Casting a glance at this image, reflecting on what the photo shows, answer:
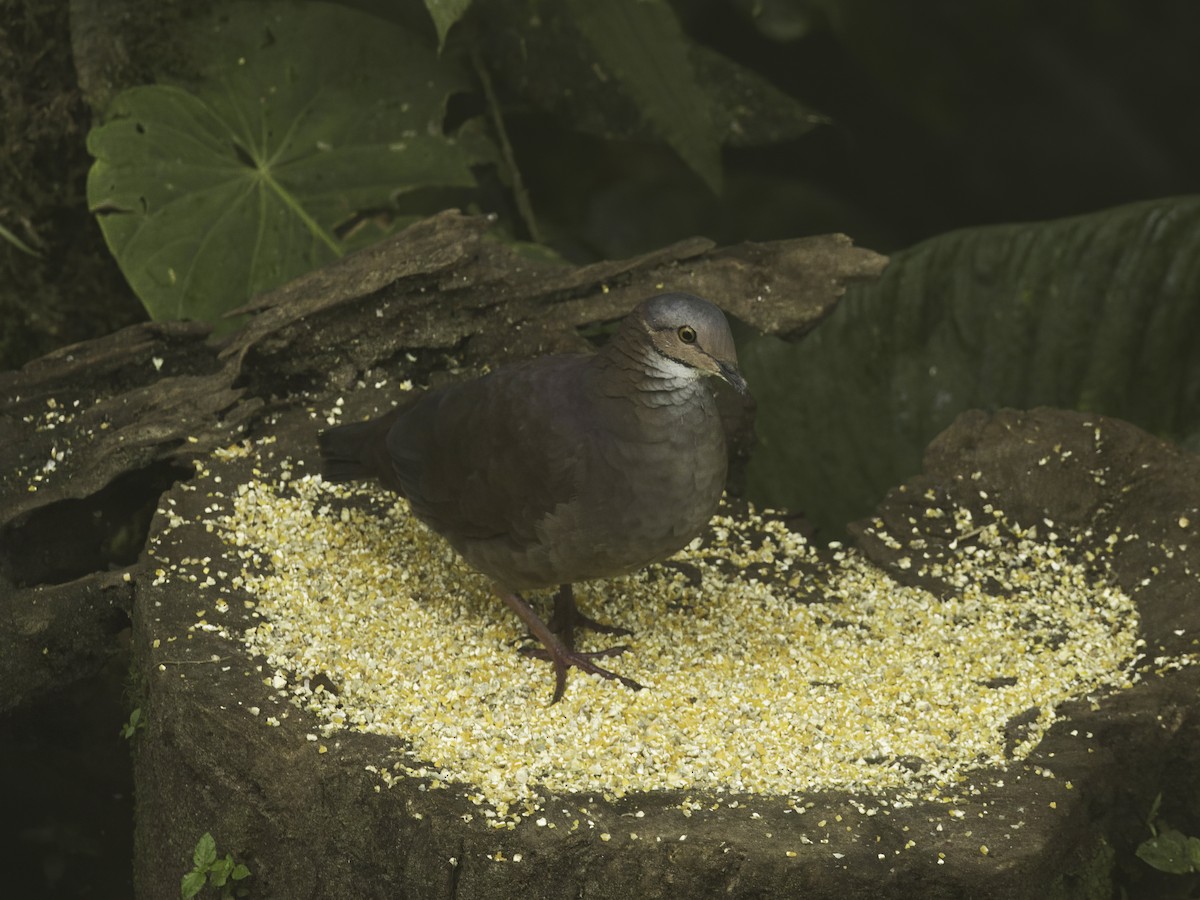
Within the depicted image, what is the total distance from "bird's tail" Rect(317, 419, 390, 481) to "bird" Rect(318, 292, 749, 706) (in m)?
0.13

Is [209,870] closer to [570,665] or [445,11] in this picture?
[570,665]

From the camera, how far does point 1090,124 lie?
4.31m

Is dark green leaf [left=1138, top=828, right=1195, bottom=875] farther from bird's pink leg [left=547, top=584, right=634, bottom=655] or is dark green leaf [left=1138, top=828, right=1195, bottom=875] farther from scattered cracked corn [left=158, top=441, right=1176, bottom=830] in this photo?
bird's pink leg [left=547, top=584, right=634, bottom=655]

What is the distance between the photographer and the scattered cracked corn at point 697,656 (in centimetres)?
232

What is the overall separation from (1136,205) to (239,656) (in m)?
2.52

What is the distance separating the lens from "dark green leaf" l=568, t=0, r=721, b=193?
3.49m

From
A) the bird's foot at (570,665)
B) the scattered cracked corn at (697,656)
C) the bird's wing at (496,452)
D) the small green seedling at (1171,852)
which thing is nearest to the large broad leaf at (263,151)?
the scattered cracked corn at (697,656)

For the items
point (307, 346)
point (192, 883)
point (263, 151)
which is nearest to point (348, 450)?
point (307, 346)

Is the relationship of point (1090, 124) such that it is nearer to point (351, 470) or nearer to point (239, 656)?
point (351, 470)

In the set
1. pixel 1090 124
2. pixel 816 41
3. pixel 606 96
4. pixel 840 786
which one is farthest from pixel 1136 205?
pixel 840 786

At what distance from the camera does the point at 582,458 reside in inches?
96.0

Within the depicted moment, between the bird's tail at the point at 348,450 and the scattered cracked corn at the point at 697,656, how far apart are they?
135mm

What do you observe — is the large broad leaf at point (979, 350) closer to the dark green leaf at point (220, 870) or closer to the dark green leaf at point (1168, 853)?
the dark green leaf at point (1168, 853)

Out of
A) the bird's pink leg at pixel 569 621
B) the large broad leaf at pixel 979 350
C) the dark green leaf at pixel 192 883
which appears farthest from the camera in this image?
the large broad leaf at pixel 979 350
